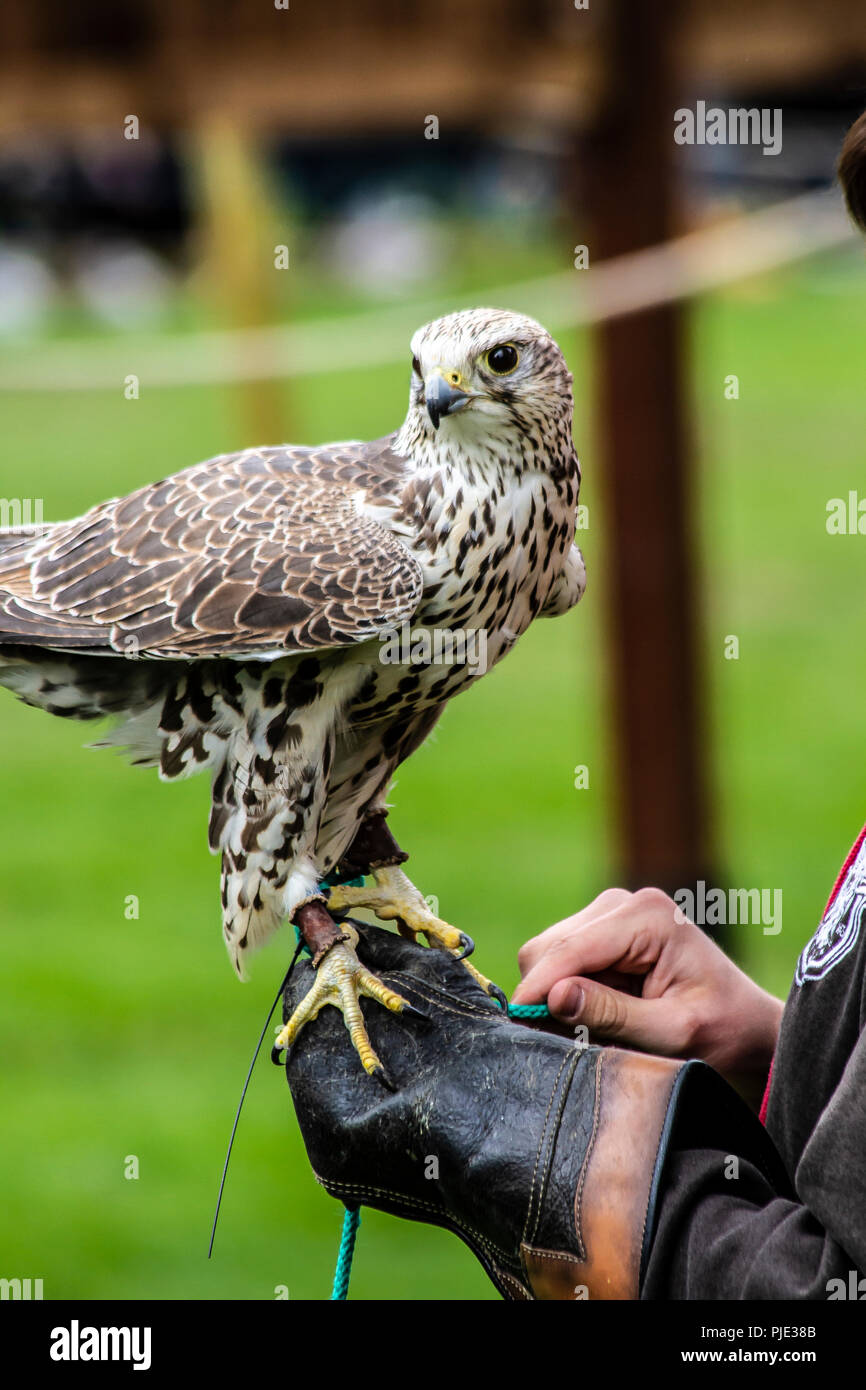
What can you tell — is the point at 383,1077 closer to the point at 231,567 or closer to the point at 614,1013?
the point at 614,1013

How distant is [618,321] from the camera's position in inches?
175

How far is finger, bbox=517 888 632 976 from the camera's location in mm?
2199

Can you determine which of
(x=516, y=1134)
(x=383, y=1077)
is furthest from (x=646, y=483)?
(x=516, y=1134)

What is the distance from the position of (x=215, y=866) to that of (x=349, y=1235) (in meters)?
6.32

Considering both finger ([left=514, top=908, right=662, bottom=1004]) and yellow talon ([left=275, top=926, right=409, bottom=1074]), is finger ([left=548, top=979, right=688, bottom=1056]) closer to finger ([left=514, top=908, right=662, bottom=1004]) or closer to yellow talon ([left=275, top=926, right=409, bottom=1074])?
finger ([left=514, top=908, right=662, bottom=1004])

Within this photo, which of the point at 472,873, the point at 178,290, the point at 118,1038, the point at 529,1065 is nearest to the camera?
the point at 529,1065

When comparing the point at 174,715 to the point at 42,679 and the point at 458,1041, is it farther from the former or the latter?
the point at 458,1041

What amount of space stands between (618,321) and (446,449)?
7.46ft

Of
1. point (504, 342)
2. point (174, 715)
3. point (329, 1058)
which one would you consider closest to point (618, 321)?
point (504, 342)

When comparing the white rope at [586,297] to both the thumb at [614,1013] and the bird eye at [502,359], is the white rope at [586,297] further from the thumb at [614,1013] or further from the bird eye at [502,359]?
the thumb at [614,1013]

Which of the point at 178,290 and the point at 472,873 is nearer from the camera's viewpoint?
the point at 472,873

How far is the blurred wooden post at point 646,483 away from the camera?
432 centimetres

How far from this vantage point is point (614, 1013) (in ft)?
6.88
